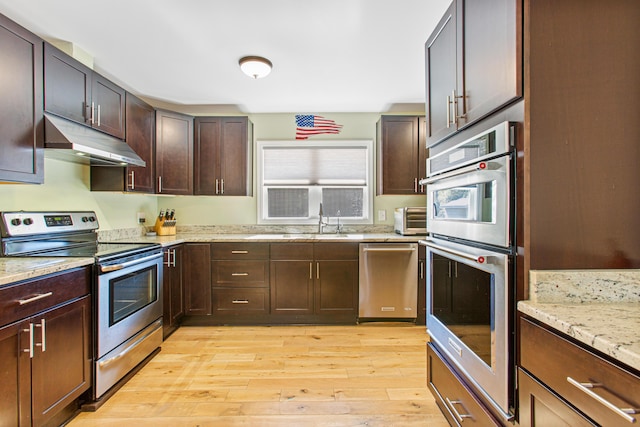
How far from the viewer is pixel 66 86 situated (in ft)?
6.61

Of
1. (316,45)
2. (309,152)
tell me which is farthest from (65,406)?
(309,152)

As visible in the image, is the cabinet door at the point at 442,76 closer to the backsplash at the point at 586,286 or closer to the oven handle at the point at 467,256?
the oven handle at the point at 467,256

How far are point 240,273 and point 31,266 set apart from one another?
1.74 metres

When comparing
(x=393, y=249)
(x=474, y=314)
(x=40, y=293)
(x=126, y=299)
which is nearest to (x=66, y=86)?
(x=40, y=293)

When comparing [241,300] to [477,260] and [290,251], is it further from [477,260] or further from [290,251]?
[477,260]

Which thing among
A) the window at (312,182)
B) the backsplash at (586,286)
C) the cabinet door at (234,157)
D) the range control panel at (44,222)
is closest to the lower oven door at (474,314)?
the backsplash at (586,286)

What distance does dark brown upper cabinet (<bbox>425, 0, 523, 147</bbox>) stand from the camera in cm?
102

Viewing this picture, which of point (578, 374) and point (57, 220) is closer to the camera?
point (578, 374)

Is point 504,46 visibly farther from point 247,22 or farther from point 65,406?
A: point 65,406

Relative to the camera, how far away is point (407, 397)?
193cm

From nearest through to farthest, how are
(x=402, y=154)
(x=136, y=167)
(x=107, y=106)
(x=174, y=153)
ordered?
(x=107, y=106), (x=136, y=167), (x=174, y=153), (x=402, y=154)

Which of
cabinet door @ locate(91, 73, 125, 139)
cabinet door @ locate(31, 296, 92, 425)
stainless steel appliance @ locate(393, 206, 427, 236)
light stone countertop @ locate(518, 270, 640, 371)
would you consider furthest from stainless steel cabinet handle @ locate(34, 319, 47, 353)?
stainless steel appliance @ locate(393, 206, 427, 236)

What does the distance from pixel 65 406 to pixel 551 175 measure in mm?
2534

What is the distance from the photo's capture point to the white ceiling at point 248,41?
1.91 metres
